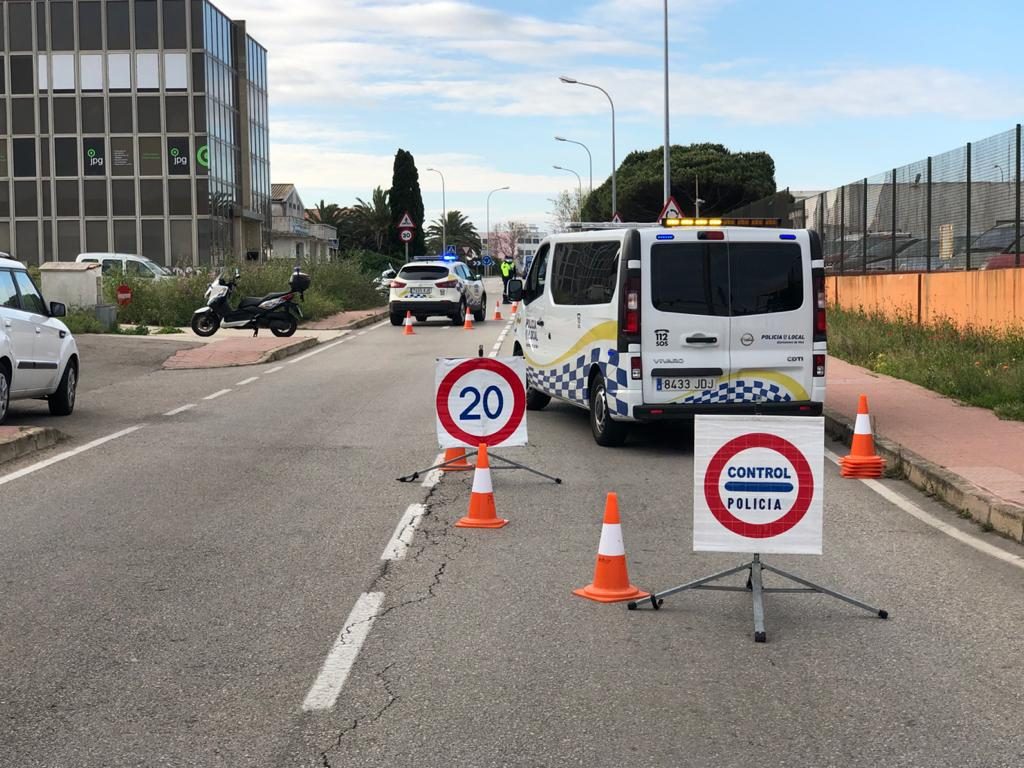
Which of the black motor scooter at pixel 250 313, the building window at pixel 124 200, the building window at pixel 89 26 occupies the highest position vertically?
the building window at pixel 89 26

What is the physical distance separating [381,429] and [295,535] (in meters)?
5.39

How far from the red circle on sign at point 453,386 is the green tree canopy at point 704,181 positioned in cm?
6458

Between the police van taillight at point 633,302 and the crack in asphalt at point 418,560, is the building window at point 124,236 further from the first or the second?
the crack in asphalt at point 418,560

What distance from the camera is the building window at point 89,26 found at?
59.2 meters

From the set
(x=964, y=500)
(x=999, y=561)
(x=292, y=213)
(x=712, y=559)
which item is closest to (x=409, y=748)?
(x=712, y=559)

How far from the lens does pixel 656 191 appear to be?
251 ft

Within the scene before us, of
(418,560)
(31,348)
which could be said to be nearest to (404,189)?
(31,348)

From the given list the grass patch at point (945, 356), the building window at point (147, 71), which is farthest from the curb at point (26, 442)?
the building window at point (147, 71)

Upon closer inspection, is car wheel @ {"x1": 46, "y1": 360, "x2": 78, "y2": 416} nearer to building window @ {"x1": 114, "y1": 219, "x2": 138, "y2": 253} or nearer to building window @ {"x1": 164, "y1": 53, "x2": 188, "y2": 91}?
building window @ {"x1": 114, "y1": 219, "x2": 138, "y2": 253}

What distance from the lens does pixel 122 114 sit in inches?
2357

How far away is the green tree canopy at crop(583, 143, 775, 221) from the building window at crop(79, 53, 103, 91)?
98.6 ft

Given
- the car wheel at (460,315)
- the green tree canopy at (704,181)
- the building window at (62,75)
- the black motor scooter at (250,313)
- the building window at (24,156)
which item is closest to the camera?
the black motor scooter at (250,313)

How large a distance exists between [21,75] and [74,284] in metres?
35.6

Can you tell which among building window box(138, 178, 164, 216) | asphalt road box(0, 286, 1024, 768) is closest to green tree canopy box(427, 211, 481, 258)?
building window box(138, 178, 164, 216)
